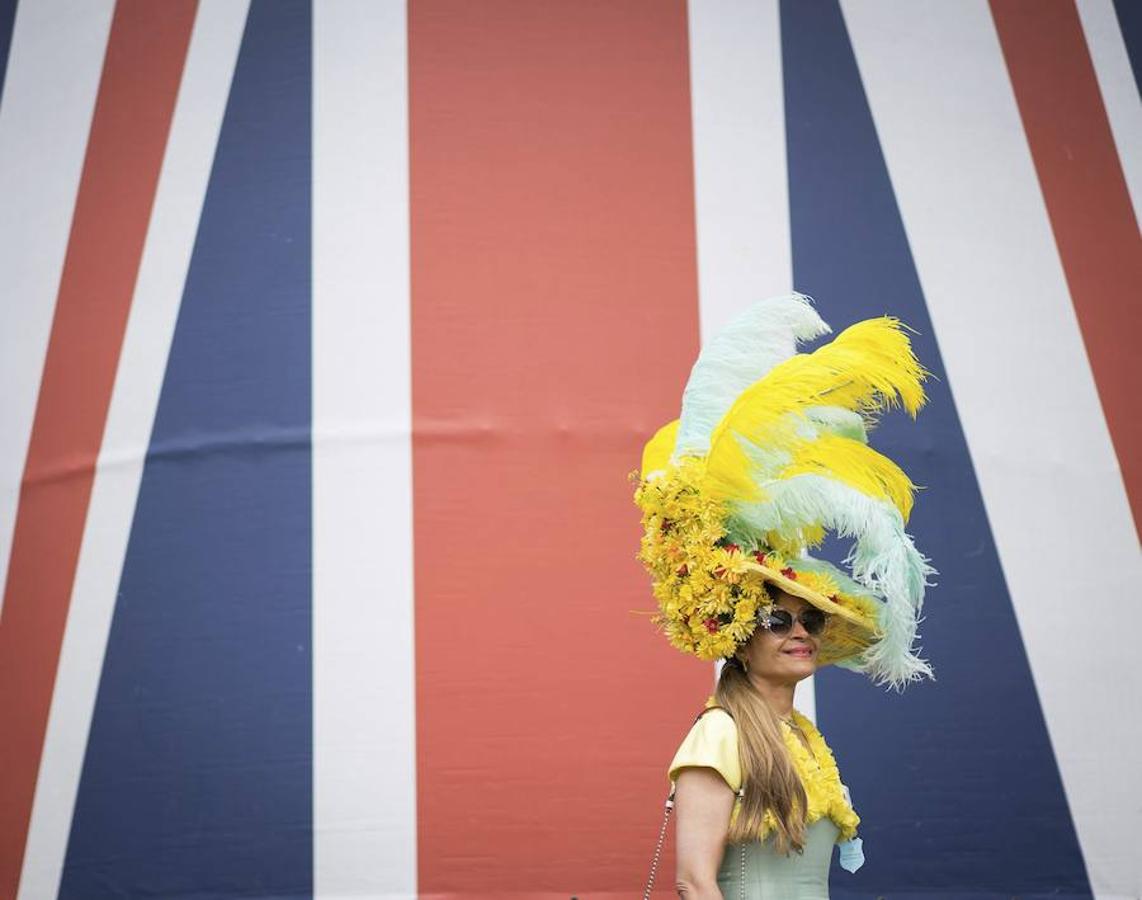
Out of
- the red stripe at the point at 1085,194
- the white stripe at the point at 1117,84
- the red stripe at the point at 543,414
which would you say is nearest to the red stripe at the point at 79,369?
the red stripe at the point at 543,414

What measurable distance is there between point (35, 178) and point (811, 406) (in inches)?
123

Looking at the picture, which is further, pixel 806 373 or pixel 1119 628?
pixel 1119 628

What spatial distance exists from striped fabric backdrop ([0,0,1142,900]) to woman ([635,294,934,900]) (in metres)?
1.49

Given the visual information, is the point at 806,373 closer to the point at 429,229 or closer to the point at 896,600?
the point at 896,600

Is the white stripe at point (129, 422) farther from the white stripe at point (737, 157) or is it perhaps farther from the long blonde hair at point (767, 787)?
the long blonde hair at point (767, 787)

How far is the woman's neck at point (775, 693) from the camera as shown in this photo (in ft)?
9.73

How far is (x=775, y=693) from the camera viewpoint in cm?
298

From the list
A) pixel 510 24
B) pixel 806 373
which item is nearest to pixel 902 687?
pixel 806 373

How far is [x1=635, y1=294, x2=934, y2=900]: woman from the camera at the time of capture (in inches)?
110

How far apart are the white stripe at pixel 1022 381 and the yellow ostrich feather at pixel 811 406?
→ 181 cm

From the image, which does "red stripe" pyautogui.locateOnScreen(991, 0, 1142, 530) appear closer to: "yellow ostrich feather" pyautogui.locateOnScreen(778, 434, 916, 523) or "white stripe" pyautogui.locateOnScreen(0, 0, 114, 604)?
"yellow ostrich feather" pyautogui.locateOnScreen(778, 434, 916, 523)

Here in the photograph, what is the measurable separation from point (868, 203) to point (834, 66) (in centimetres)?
48

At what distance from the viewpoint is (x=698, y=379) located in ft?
10.2

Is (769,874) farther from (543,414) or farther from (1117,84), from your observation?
(1117,84)
